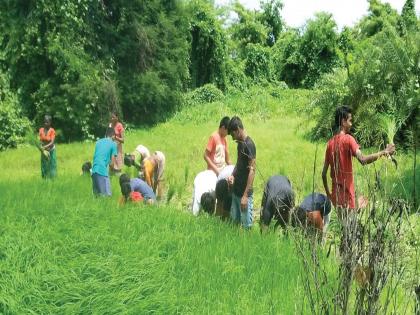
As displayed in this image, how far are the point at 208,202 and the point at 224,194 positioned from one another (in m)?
0.25

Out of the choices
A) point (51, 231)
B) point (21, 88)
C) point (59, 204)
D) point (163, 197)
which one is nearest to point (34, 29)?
point (21, 88)

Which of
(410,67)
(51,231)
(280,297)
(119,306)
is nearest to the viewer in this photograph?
(119,306)

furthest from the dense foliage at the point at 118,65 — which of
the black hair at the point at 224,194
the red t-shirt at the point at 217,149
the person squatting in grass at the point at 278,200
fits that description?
the person squatting in grass at the point at 278,200

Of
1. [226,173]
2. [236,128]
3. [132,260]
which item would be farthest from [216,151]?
[132,260]

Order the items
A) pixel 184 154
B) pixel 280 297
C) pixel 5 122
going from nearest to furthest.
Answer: pixel 280 297 < pixel 184 154 < pixel 5 122

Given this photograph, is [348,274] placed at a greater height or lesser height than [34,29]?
lesser

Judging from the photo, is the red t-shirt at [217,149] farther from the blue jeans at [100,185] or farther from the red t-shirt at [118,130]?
the red t-shirt at [118,130]

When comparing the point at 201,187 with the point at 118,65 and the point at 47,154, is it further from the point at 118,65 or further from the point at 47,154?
the point at 118,65

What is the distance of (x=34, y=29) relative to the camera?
15.3 m

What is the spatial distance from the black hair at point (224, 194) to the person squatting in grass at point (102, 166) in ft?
5.63

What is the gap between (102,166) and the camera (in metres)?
6.90

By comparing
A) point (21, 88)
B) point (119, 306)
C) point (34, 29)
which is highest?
point (34, 29)

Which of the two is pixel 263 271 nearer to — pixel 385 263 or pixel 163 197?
pixel 385 263

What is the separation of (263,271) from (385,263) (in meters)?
2.46
